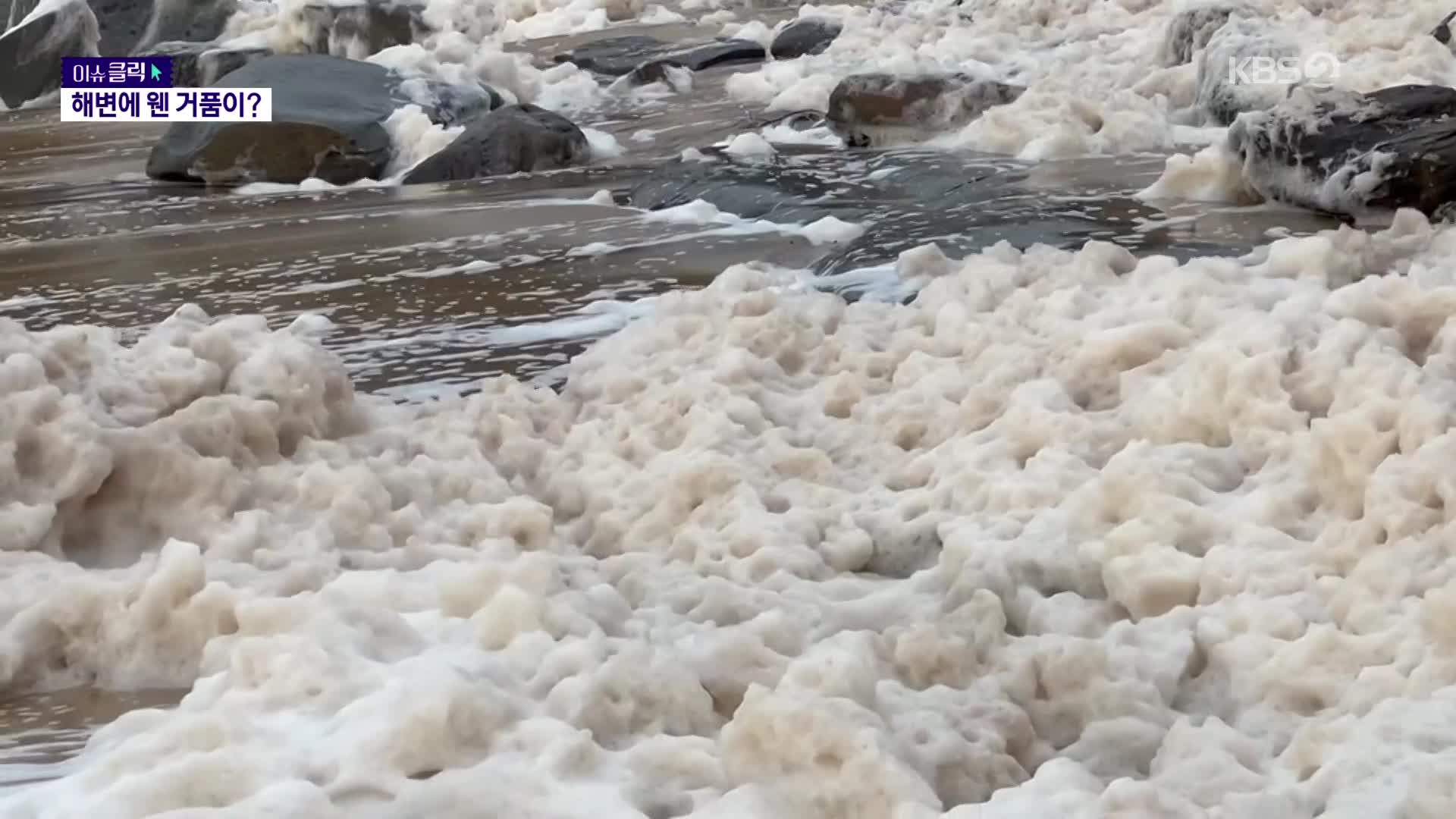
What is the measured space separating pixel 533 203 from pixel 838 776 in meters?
4.14

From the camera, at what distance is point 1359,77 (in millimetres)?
6254

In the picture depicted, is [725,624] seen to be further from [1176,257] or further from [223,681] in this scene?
[1176,257]

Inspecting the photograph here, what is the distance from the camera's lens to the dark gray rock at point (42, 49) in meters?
10.3

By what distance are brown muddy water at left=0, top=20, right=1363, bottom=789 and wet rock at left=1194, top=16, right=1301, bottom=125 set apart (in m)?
0.86

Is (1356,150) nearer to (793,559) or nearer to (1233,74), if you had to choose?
(1233,74)

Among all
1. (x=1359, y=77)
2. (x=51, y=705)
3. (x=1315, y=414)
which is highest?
(x=1359, y=77)

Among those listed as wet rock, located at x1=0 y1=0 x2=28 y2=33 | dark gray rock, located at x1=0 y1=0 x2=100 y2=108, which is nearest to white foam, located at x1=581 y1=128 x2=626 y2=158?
dark gray rock, located at x1=0 y1=0 x2=100 y2=108

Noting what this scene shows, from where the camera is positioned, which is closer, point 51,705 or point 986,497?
point 51,705

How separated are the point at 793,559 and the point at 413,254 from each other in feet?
8.91

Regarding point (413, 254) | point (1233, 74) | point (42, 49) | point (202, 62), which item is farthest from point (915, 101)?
point (42, 49)

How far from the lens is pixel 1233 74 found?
6363 millimetres

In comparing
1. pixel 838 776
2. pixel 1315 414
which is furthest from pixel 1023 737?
pixel 1315 414

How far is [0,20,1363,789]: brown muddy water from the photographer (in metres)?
3.79

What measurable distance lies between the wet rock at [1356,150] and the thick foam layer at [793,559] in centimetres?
99
